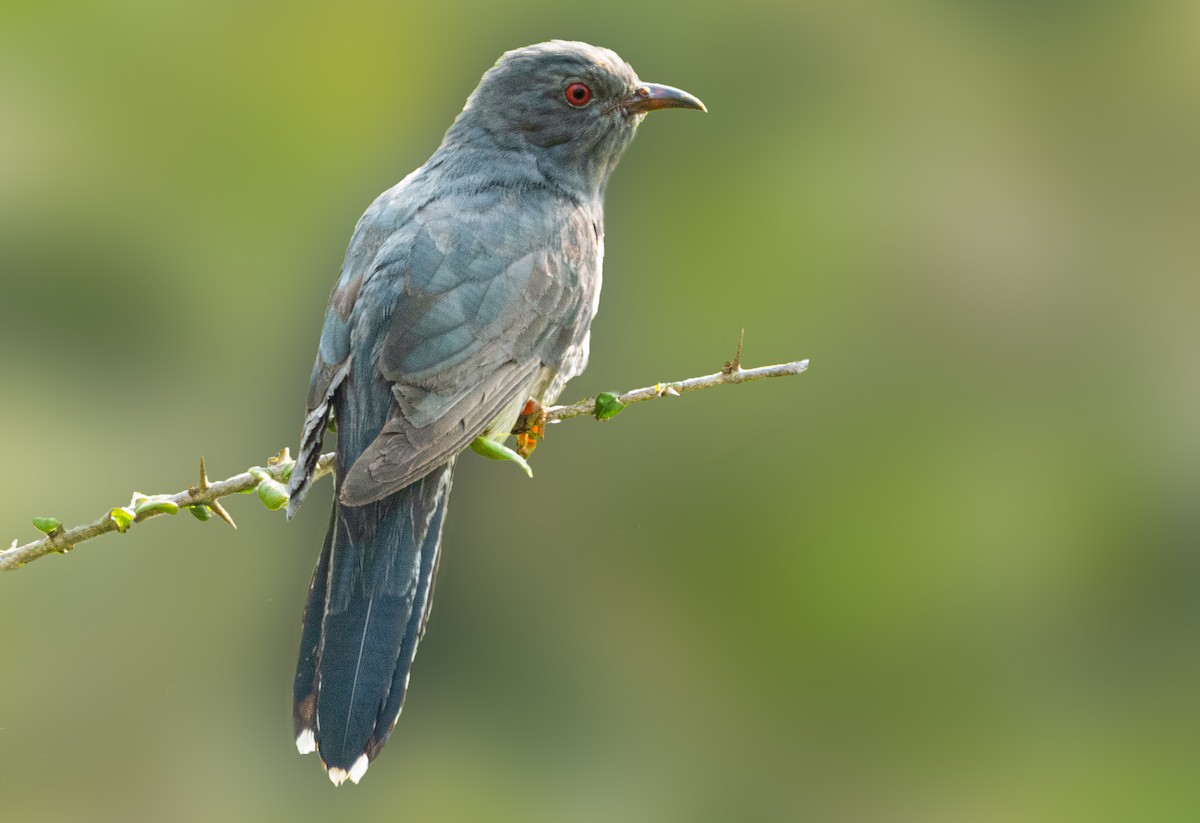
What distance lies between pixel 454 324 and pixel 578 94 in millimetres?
958

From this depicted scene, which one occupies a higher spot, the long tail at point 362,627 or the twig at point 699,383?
the twig at point 699,383

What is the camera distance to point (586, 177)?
372cm

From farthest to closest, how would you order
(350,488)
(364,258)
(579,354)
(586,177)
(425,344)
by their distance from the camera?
(586,177)
(579,354)
(364,258)
(425,344)
(350,488)

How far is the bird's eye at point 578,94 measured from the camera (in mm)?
3646

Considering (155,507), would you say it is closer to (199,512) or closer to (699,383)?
(199,512)

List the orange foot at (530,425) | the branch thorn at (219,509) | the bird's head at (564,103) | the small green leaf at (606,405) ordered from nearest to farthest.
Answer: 1. the branch thorn at (219,509)
2. the small green leaf at (606,405)
3. the orange foot at (530,425)
4. the bird's head at (564,103)

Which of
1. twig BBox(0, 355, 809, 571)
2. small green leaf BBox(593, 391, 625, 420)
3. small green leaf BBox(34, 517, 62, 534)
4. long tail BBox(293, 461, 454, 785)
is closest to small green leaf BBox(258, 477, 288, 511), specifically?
twig BBox(0, 355, 809, 571)

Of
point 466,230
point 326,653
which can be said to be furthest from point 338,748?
point 466,230

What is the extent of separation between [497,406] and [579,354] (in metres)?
0.53

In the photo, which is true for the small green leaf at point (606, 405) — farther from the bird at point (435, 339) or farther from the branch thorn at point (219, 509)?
the branch thorn at point (219, 509)

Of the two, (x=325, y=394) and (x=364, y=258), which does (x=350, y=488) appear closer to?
(x=325, y=394)

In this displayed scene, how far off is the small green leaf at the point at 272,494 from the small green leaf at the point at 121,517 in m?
0.27

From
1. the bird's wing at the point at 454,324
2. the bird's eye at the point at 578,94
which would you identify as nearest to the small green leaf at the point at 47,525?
the bird's wing at the point at 454,324

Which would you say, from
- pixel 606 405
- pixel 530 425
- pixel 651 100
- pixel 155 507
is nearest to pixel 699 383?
pixel 606 405
